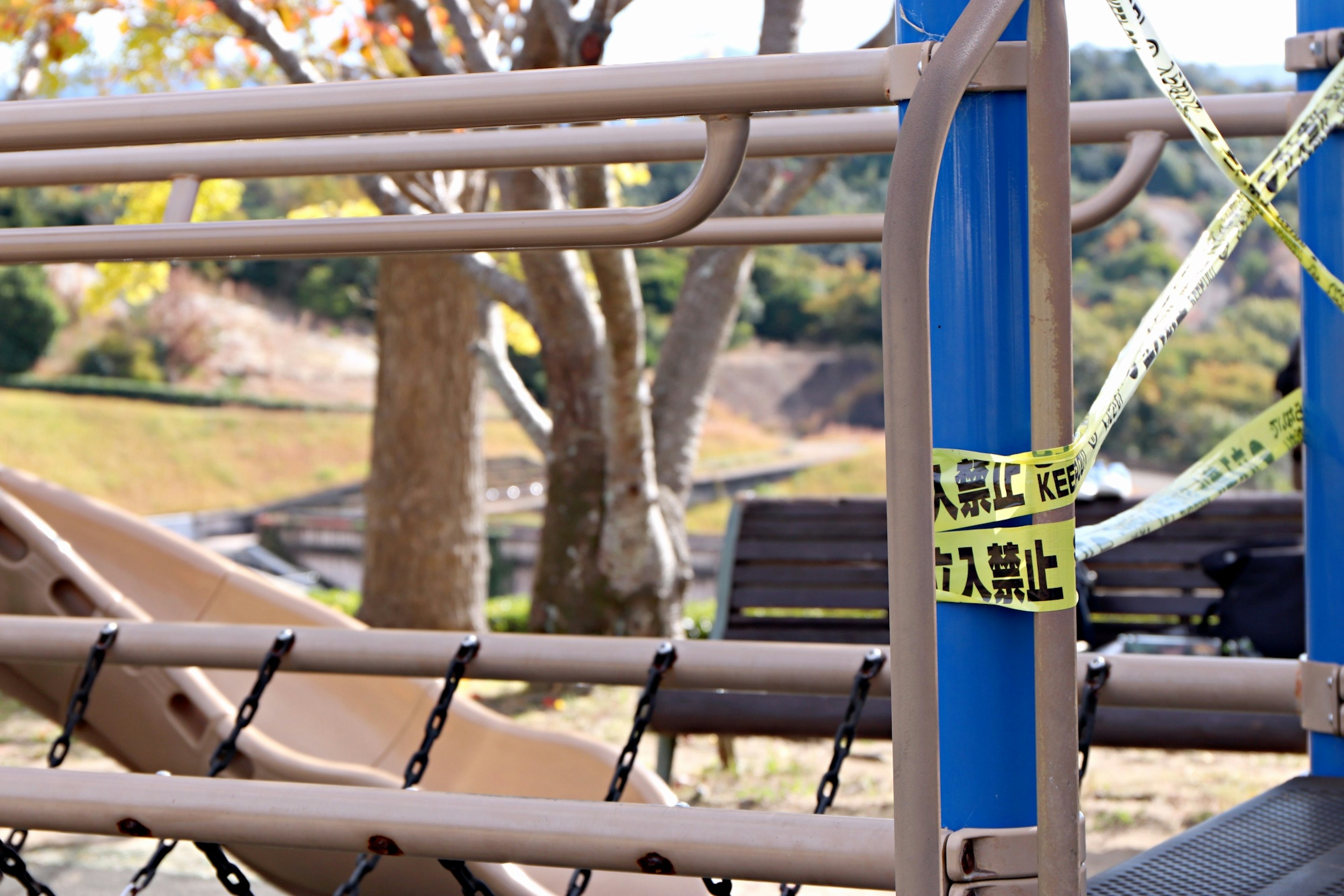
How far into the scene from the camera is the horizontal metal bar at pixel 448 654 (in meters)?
1.44

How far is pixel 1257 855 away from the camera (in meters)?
1.28

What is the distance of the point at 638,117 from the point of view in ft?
3.01

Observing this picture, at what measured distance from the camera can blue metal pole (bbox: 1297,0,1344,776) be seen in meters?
1.41

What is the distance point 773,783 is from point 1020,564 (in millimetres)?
3690

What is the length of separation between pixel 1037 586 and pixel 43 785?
82 cm

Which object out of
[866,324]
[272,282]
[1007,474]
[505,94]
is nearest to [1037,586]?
[1007,474]

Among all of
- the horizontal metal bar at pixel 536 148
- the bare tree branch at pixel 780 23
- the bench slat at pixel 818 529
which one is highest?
the bare tree branch at pixel 780 23

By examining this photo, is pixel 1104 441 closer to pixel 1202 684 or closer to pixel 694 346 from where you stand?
pixel 1202 684

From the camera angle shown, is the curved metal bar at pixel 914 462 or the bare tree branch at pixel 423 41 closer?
the curved metal bar at pixel 914 462

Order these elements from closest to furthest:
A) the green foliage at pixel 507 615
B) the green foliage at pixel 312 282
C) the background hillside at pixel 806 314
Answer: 1. the green foliage at pixel 507 615
2. the background hillside at pixel 806 314
3. the green foliage at pixel 312 282

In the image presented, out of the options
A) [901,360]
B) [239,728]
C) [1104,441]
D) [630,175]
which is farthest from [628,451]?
[901,360]

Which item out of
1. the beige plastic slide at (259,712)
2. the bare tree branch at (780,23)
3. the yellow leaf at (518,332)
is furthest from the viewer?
the yellow leaf at (518,332)

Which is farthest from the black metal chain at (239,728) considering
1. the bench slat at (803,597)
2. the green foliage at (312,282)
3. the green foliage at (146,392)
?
the green foliage at (312,282)

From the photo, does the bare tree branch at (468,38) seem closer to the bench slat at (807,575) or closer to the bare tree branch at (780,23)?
the bare tree branch at (780,23)
